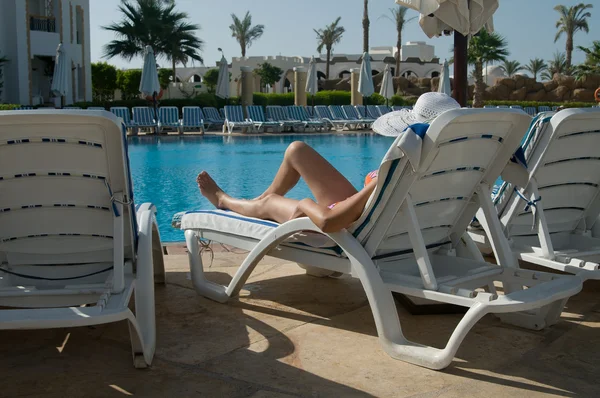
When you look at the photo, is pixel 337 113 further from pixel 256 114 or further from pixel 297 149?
pixel 297 149

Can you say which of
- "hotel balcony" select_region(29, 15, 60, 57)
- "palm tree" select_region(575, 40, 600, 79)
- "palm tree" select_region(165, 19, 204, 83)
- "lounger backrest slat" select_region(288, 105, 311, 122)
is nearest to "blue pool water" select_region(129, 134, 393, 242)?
"lounger backrest slat" select_region(288, 105, 311, 122)

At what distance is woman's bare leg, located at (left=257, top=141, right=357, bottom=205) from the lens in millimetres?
3607

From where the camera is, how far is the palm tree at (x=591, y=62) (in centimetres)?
3584

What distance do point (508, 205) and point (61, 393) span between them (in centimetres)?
261

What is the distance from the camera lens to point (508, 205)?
3949 millimetres

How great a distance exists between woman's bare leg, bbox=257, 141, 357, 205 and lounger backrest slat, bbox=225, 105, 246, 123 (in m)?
18.5

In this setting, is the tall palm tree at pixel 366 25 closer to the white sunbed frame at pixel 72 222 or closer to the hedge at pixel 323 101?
the hedge at pixel 323 101

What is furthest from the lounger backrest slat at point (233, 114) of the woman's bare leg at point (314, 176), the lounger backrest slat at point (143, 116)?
the woman's bare leg at point (314, 176)

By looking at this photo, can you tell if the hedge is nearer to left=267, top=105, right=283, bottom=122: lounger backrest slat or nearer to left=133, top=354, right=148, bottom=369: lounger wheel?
left=267, top=105, right=283, bottom=122: lounger backrest slat

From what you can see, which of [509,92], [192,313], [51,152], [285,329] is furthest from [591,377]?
[509,92]

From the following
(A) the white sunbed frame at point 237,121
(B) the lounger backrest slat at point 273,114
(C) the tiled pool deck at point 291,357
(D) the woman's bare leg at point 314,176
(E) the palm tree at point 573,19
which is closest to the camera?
(C) the tiled pool deck at point 291,357

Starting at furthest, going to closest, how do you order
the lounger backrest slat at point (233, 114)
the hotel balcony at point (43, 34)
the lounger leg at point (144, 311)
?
1. the hotel balcony at point (43, 34)
2. the lounger backrest slat at point (233, 114)
3. the lounger leg at point (144, 311)

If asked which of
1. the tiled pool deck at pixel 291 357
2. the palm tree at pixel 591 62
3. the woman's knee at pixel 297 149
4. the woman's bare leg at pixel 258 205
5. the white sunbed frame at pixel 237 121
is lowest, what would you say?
the tiled pool deck at pixel 291 357

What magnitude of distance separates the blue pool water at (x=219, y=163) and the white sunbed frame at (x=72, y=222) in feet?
13.4
